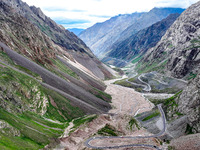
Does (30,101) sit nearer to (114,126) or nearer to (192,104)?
(114,126)

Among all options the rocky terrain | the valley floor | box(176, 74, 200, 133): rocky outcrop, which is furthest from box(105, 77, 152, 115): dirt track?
box(176, 74, 200, 133): rocky outcrop

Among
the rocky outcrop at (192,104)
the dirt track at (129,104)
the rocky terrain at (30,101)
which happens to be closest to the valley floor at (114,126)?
the dirt track at (129,104)

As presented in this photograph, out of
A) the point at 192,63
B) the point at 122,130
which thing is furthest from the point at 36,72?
the point at 192,63

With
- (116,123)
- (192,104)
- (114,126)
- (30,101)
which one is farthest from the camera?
(116,123)

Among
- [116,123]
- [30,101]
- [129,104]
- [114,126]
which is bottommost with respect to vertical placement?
[114,126]

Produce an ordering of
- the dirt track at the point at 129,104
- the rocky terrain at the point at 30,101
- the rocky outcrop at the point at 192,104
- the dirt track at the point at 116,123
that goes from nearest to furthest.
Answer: the rocky terrain at the point at 30,101 < the dirt track at the point at 116,123 < the rocky outcrop at the point at 192,104 < the dirt track at the point at 129,104

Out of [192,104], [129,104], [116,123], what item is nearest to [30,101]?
[116,123]

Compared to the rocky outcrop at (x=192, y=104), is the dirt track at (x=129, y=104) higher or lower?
higher

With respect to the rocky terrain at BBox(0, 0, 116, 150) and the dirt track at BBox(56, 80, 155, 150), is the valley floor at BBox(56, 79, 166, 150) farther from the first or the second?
the rocky terrain at BBox(0, 0, 116, 150)

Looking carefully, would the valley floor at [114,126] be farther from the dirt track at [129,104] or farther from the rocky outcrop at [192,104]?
the rocky outcrop at [192,104]

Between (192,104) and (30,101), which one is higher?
(192,104)

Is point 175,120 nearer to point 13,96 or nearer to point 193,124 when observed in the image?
point 193,124
